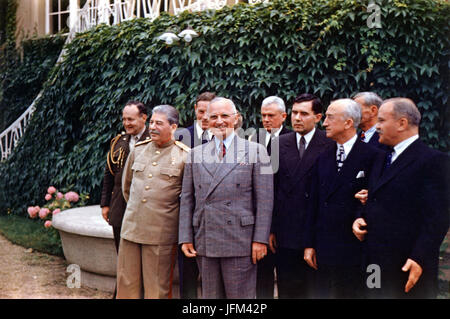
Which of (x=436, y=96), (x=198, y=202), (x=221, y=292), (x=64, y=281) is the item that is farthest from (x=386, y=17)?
(x=64, y=281)

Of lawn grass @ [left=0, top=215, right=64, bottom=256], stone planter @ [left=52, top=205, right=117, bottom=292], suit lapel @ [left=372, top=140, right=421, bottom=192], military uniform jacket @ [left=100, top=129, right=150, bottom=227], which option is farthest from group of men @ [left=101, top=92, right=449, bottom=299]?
lawn grass @ [left=0, top=215, right=64, bottom=256]

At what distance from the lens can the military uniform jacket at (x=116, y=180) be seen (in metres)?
4.25

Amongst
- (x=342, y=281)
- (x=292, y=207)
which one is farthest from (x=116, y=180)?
(x=342, y=281)

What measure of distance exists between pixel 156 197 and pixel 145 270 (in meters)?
0.59

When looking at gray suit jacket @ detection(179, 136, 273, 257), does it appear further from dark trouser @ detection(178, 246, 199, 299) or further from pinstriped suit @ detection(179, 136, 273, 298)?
dark trouser @ detection(178, 246, 199, 299)

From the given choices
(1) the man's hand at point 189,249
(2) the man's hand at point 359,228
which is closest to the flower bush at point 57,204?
(1) the man's hand at point 189,249

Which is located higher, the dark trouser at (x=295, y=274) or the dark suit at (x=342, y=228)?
the dark suit at (x=342, y=228)

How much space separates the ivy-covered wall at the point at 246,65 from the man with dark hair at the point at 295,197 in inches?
78.6

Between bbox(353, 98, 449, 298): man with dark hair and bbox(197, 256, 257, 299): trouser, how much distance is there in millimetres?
823

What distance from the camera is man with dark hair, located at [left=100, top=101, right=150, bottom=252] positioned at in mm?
4266

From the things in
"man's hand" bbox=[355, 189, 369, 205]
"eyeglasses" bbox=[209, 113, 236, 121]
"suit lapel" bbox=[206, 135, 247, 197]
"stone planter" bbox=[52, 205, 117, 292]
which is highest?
"eyeglasses" bbox=[209, 113, 236, 121]

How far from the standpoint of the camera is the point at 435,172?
9.62ft

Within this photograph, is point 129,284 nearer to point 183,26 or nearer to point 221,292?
point 221,292

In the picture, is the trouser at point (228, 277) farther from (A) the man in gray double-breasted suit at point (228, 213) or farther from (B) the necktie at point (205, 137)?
(B) the necktie at point (205, 137)
